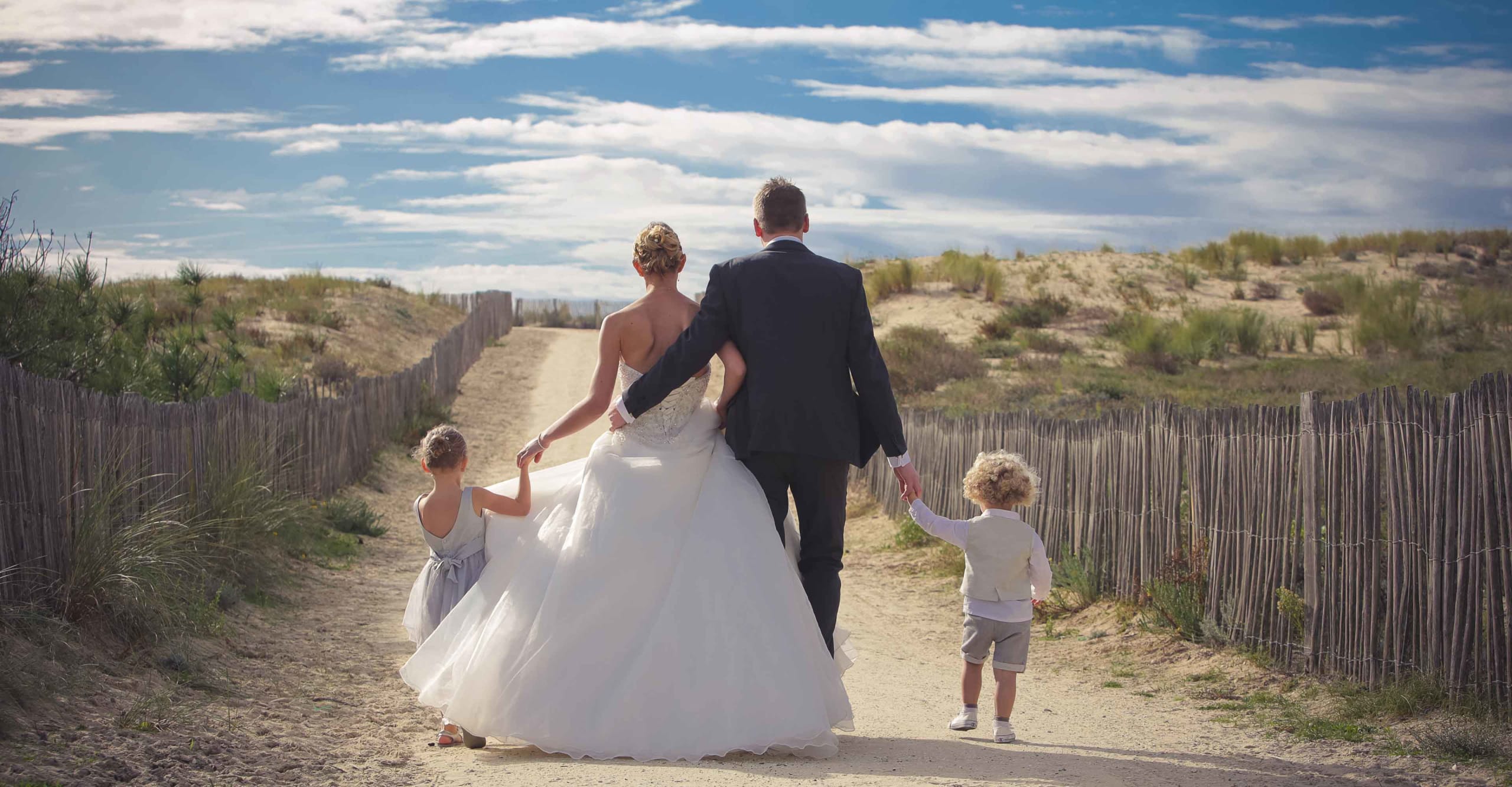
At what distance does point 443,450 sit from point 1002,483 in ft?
7.56

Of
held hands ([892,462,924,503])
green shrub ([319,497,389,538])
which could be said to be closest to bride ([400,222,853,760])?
held hands ([892,462,924,503])

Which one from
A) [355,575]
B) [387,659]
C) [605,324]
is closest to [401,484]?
[355,575]

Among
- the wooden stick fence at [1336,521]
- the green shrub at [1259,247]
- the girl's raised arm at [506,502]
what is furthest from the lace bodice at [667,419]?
the green shrub at [1259,247]

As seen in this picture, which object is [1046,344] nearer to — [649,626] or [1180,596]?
[1180,596]

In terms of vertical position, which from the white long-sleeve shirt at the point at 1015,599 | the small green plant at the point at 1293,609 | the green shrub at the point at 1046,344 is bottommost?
the small green plant at the point at 1293,609

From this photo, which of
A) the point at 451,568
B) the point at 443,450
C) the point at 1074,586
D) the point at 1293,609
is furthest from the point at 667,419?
the point at 1074,586

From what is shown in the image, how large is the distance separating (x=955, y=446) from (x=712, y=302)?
6.39 meters

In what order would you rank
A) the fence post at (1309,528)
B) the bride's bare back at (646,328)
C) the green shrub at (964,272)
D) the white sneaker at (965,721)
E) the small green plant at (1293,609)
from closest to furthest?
the bride's bare back at (646,328)
the white sneaker at (965,721)
the fence post at (1309,528)
the small green plant at (1293,609)
the green shrub at (964,272)

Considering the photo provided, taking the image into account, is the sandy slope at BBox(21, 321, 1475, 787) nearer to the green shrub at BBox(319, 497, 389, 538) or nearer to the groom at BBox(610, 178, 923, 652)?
the groom at BBox(610, 178, 923, 652)

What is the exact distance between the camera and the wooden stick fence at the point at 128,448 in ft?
16.9

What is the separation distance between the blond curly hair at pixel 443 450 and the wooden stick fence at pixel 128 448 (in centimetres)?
201

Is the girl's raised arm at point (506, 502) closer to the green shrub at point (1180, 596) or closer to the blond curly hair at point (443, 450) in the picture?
the blond curly hair at point (443, 450)

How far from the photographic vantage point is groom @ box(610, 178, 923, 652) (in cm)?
434

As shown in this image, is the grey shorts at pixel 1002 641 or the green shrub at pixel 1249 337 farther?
the green shrub at pixel 1249 337
